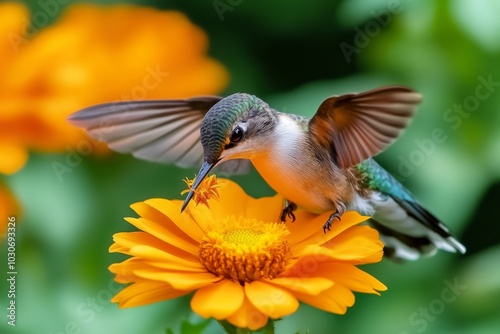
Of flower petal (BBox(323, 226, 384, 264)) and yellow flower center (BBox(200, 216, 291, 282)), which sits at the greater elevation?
flower petal (BBox(323, 226, 384, 264))

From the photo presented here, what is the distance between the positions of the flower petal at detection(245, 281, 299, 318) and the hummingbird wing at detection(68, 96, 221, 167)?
351 millimetres

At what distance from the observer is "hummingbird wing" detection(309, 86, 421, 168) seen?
1.01 m

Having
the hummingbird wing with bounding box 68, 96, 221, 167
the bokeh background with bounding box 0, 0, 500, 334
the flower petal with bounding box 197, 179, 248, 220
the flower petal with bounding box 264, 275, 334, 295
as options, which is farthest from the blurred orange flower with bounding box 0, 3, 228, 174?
the flower petal with bounding box 264, 275, 334, 295

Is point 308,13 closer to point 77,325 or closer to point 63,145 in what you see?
point 63,145

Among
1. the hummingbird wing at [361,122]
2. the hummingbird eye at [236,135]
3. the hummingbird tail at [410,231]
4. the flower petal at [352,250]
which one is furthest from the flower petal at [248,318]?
the hummingbird tail at [410,231]

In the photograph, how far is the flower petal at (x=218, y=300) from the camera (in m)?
0.82

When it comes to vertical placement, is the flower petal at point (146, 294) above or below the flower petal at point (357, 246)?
below

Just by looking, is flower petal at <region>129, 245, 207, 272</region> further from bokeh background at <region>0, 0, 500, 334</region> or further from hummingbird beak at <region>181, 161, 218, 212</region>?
bokeh background at <region>0, 0, 500, 334</region>

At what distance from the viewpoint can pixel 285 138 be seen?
1.09 metres

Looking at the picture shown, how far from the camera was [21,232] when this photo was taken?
4.86ft

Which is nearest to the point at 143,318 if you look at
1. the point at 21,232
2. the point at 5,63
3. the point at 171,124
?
the point at 21,232

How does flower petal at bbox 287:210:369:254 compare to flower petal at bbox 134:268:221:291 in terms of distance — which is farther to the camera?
flower petal at bbox 287:210:369:254

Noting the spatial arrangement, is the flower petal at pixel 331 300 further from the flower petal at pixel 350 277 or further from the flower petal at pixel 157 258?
the flower petal at pixel 157 258

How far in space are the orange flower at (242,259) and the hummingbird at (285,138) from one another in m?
0.05
